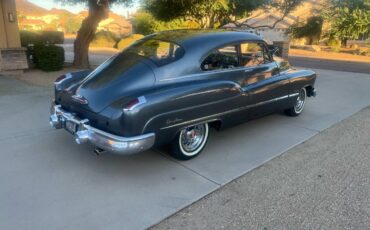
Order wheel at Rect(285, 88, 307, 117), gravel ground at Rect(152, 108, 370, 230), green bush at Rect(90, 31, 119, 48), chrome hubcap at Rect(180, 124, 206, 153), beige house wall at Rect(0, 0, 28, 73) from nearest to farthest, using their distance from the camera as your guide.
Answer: gravel ground at Rect(152, 108, 370, 230) < chrome hubcap at Rect(180, 124, 206, 153) < wheel at Rect(285, 88, 307, 117) < beige house wall at Rect(0, 0, 28, 73) < green bush at Rect(90, 31, 119, 48)

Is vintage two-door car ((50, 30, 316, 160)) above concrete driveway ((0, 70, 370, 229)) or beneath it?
above

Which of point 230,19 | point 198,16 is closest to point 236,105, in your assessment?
point 198,16

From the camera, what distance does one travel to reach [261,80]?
15.1 ft

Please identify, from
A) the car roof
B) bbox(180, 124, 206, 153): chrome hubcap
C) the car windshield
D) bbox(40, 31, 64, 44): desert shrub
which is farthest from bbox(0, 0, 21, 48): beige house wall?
bbox(40, 31, 64, 44): desert shrub

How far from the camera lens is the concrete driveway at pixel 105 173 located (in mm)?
2769

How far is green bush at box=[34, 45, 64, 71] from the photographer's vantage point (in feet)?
30.8

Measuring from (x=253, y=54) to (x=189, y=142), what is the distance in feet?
6.29

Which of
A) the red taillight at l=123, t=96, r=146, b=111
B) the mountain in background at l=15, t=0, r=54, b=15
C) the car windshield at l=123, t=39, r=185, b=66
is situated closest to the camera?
the red taillight at l=123, t=96, r=146, b=111

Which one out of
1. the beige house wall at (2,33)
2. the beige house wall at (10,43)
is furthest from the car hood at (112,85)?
the beige house wall at (2,33)

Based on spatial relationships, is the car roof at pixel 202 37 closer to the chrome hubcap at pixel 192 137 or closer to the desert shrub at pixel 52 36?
the chrome hubcap at pixel 192 137

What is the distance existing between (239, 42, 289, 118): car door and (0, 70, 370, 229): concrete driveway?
49 cm

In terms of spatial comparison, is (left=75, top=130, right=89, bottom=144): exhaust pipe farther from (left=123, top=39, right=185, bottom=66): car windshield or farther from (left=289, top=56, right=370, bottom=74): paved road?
(left=289, top=56, right=370, bottom=74): paved road

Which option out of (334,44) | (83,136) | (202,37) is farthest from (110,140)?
(334,44)

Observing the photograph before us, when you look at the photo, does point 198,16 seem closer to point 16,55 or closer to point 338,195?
point 16,55
